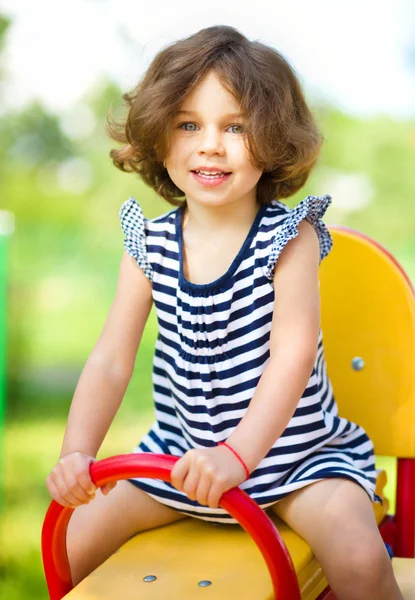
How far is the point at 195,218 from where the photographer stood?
1.07 metres

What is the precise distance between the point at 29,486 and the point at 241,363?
4.44ft

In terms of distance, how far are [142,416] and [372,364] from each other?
66.7 inches

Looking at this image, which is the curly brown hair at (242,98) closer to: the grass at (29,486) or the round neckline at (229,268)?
the round neckline at (229,268)

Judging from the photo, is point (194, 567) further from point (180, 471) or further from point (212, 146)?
point (212, 146)

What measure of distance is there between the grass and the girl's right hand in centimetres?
85

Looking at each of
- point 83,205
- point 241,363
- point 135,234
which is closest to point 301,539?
point 241,363

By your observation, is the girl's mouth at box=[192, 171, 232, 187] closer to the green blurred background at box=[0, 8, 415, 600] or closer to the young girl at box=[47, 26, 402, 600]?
the young girl at box=[47, 26, 402, 600]

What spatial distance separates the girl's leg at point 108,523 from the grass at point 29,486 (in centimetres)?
69

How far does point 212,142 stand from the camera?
0.95 metres

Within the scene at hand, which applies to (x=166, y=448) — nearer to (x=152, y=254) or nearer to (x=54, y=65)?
(x=152, y=254)

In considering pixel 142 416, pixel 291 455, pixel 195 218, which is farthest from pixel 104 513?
pixel 142 416

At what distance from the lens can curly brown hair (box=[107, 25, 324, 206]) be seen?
0.96m

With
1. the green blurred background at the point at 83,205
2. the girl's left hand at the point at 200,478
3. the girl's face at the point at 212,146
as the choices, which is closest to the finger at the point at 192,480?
the girl's left hand at the point at 200,478

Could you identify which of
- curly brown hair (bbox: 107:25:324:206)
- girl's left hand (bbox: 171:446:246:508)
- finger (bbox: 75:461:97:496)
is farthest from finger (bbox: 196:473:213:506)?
curly brown hair (bbox: 107:25:324:206)
